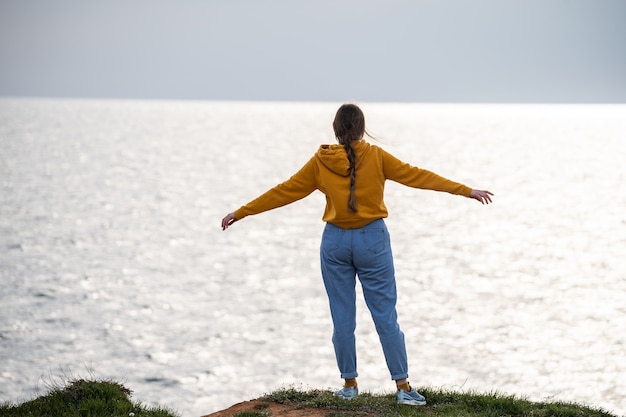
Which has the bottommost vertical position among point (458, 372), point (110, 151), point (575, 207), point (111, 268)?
point (458, 372)

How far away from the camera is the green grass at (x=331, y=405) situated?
295 inches

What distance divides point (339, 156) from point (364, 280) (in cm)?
126

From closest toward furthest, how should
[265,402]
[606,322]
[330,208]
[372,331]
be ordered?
[330,208] < [265,402] < [372,331] < [606,322]

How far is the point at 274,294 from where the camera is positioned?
40688 millimetres

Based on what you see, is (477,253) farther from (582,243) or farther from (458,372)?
(458,372)

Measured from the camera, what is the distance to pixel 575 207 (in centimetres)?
8375

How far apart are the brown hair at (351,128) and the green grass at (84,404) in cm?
362

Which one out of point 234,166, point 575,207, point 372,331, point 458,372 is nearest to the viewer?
point 458,372

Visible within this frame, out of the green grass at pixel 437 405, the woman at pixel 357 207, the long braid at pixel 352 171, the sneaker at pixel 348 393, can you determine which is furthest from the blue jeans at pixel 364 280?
the sneaker at pixel 348 393

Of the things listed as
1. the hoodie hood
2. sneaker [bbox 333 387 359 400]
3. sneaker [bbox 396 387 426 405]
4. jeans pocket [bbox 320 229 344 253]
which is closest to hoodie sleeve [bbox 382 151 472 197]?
the hoodie hood

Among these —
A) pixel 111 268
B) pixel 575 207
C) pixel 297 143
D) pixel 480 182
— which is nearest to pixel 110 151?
pixel 297 143

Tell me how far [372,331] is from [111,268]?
21.8 meters

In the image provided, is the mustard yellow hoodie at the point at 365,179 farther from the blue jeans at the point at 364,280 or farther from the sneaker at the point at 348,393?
the sneaker at the point at 348,393

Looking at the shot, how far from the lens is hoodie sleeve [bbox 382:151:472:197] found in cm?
704
